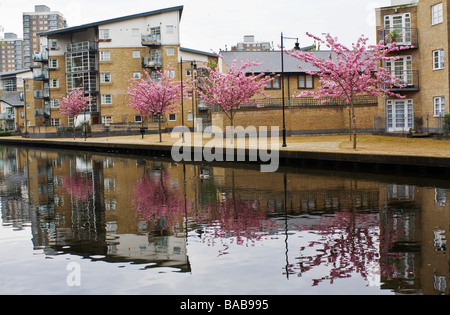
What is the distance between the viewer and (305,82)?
182 feet

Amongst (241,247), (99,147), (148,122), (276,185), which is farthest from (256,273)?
(148,122)

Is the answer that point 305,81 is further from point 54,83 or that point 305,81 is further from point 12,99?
point 12,99

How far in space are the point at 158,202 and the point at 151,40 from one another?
2466 inches

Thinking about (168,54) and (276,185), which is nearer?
(276,185)

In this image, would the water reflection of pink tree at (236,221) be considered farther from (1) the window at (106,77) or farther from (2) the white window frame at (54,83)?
(2) the white window frame at (54,83)

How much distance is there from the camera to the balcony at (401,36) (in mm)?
38719

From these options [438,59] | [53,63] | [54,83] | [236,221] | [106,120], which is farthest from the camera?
[54,83]

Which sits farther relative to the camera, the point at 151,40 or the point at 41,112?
the point at 41,112

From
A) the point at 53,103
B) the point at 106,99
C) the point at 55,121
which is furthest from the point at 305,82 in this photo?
the point at 55,121

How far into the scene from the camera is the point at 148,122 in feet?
246

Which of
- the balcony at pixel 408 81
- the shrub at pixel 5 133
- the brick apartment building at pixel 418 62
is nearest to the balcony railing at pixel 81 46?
the shrub at pixel 5 133
